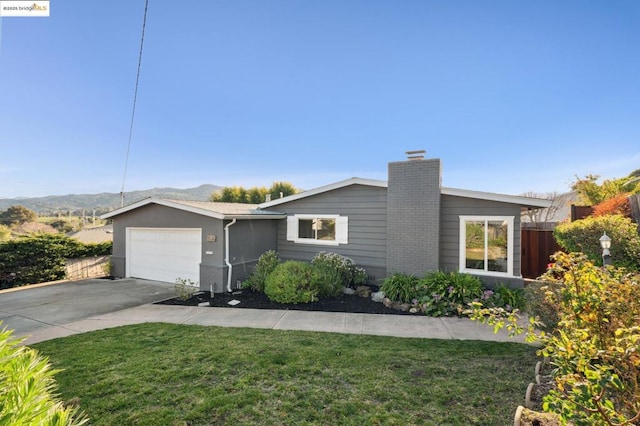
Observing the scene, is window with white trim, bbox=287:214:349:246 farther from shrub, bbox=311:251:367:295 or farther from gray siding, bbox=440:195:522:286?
gray siding, bbox=440:195:522:286

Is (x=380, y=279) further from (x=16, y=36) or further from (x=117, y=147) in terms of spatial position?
(x=117, y=147)

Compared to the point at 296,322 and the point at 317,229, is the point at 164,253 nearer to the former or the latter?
the point at 317,229

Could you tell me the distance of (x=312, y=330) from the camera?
6.03 metres

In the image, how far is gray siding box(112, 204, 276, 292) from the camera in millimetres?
9562

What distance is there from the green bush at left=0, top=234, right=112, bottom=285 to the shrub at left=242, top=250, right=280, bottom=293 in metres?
8.23

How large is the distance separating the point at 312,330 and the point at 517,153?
13.6m

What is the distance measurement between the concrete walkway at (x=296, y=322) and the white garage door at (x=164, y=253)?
2.87 meters

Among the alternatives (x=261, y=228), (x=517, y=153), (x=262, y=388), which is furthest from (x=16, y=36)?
(x=517, y=153)

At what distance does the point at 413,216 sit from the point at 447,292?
8.11ft

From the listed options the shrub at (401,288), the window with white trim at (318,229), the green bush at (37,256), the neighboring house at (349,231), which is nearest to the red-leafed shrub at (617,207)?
the neighboring house at (349,231)

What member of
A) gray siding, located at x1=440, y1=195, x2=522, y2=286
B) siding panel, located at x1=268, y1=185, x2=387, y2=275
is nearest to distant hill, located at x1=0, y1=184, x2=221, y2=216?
siding panel, located at x1=268, y1=185, x2=387, y2=275

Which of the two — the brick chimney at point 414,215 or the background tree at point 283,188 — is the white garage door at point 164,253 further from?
the background tree at point 283,188

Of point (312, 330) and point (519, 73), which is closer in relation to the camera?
point (312, 330)

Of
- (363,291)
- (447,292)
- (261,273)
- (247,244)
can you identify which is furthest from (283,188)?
(447,292)
